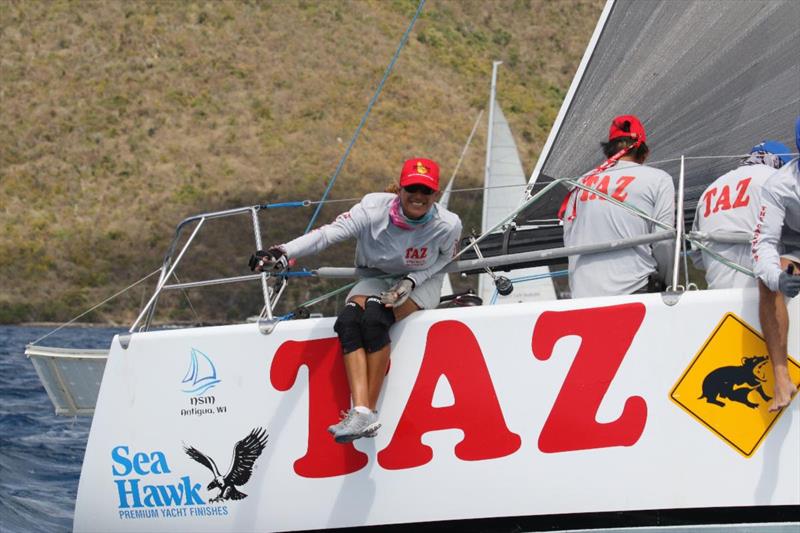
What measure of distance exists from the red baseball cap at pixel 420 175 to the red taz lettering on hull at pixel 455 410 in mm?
427

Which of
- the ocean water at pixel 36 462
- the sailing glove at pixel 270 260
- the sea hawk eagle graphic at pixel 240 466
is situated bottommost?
the ocean water at pixel 36 462

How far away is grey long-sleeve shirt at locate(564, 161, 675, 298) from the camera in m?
3.58

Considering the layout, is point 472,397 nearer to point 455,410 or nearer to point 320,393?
point 455,410

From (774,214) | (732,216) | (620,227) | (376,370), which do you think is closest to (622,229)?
(620,227)

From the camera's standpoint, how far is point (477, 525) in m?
3.35

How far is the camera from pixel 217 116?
41.3m

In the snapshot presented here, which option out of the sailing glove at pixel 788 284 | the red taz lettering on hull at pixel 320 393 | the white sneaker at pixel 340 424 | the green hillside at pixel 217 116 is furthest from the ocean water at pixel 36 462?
the green hillside at pixel 217 116

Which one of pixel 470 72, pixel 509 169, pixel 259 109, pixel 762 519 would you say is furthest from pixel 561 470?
pixel 470 72

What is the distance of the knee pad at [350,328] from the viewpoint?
11.3 ft

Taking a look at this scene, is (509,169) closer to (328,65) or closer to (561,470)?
(561,470)

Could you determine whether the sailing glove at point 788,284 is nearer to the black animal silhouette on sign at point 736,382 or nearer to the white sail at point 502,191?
the black animal silhouette on sign at point 736,382

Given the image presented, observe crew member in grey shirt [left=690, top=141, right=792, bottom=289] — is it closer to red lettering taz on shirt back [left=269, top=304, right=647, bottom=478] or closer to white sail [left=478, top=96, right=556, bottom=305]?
red lettering taz on shirt back [left=269, top=304, right=647, bottom=478]

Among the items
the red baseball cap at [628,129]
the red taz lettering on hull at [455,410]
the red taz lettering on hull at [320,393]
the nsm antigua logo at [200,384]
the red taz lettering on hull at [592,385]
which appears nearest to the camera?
the red taz lettering on hull at [592,385]

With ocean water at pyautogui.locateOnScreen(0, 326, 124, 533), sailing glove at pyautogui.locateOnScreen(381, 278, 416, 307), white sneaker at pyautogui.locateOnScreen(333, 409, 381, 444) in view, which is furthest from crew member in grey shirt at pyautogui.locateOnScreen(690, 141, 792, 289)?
ocean water at pyautogui.locateOnScreen(0, 326, 124, 533)
